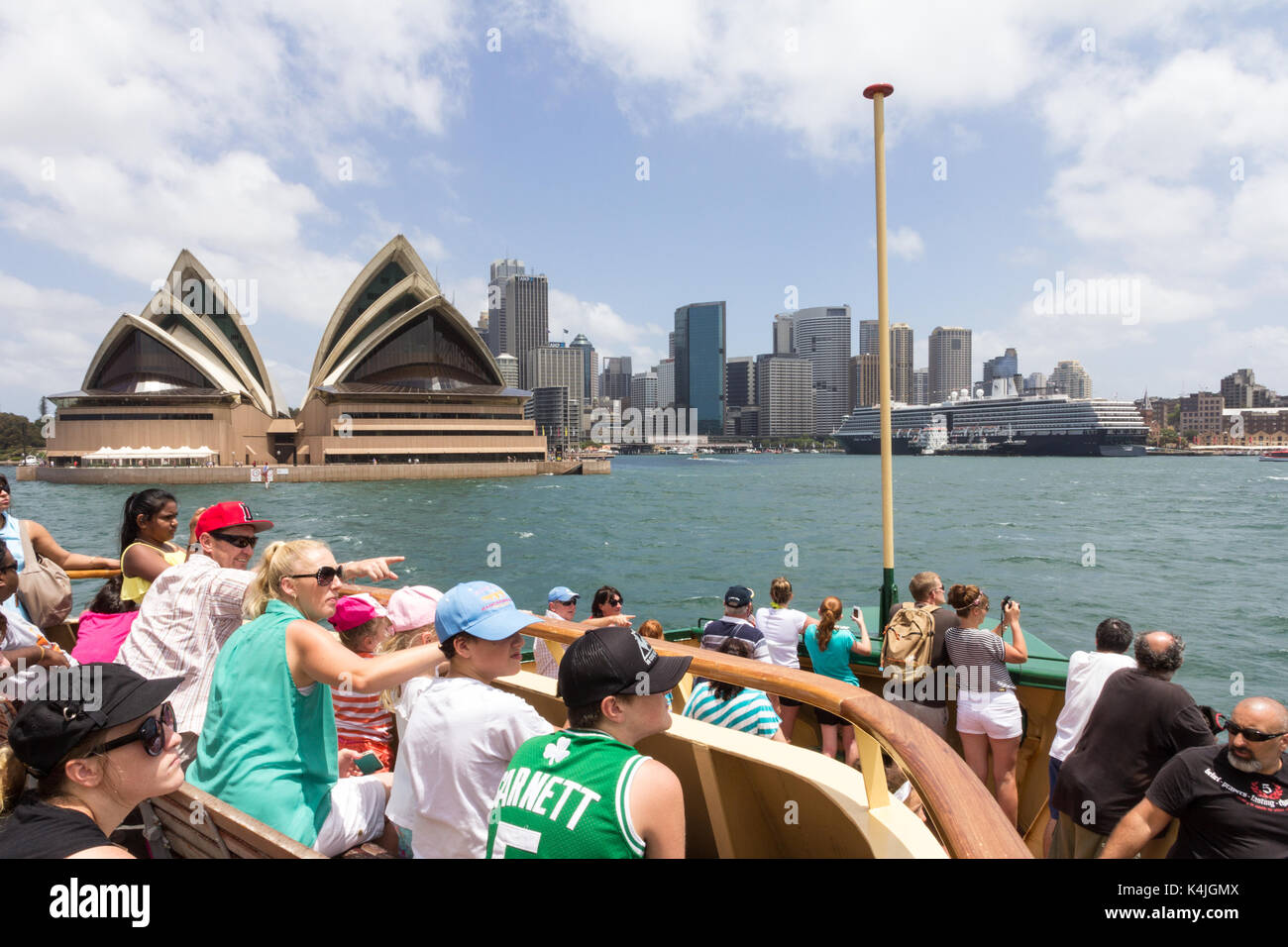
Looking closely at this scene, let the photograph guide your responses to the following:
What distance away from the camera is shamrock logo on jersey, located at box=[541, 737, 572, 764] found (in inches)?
60.7

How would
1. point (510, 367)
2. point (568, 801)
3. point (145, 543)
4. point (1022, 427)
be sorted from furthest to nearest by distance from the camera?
point (510, 367) → point (1022, 427) → point (145, 543) → point (568, 801)

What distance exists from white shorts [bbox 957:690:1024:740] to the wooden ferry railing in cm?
239

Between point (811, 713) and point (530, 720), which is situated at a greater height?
point (530, 720)

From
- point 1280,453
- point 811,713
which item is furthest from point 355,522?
point 1280,453

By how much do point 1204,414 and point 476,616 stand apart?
632 feet

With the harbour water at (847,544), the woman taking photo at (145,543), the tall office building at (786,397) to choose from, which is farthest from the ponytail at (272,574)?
the tall office building at (786,397)

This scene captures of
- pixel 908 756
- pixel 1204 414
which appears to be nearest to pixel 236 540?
pixel 908 756

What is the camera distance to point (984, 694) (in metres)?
4.01

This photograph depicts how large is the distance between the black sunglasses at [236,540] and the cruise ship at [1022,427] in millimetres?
98571

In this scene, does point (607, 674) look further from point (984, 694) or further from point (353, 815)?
point (984, 694)

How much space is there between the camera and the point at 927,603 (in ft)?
14.8

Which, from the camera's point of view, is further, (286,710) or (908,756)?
(286,710)

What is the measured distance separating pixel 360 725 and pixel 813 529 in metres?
29.5
